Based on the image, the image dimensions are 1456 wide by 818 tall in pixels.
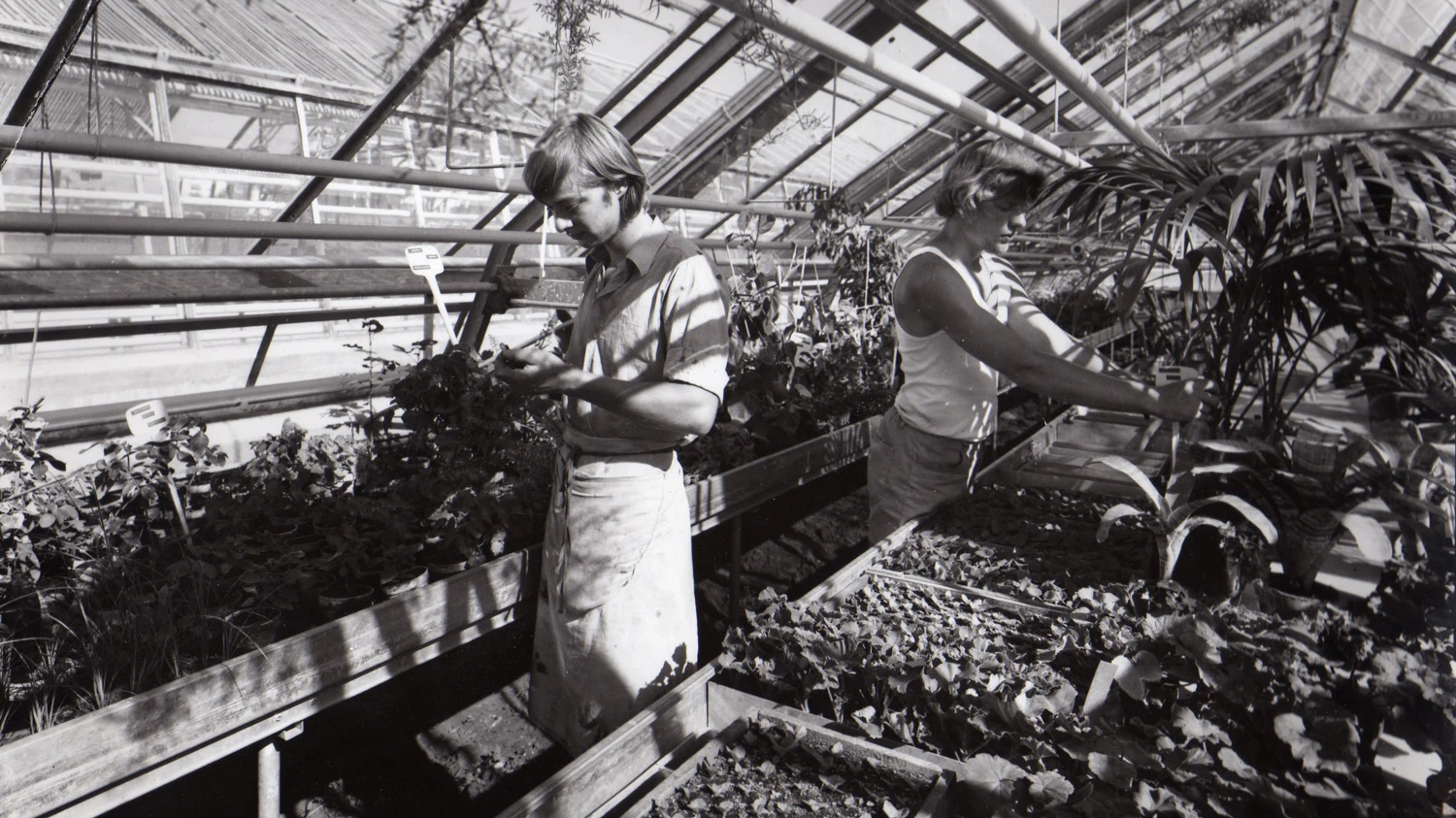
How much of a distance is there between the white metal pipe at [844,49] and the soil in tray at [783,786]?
1.06 meters

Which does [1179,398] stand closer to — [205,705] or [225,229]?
[205,705]

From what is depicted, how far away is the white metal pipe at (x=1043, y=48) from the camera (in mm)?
1541

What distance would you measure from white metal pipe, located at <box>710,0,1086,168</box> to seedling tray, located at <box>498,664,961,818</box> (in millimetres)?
1019

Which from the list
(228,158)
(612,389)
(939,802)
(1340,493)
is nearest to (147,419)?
(612,389)

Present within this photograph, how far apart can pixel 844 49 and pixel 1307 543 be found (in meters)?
1.28

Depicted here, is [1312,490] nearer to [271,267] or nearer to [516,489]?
[516,489]

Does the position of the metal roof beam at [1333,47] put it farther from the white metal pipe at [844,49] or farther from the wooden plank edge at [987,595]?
the wooden plank edge at [987,595]

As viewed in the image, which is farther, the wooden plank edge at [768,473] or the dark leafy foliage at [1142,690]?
the wooden plank edge at [768,473]

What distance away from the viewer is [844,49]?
173 centimetres

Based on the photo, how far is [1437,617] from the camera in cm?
123

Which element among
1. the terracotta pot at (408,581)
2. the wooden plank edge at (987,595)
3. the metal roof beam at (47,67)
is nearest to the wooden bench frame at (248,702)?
the terracotta pot at (408,581)

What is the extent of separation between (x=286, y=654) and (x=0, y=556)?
0.69 metres

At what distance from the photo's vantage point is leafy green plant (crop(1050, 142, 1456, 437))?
5.57 feet

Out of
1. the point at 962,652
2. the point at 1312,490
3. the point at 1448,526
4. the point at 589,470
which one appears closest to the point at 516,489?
the point at 589,470
